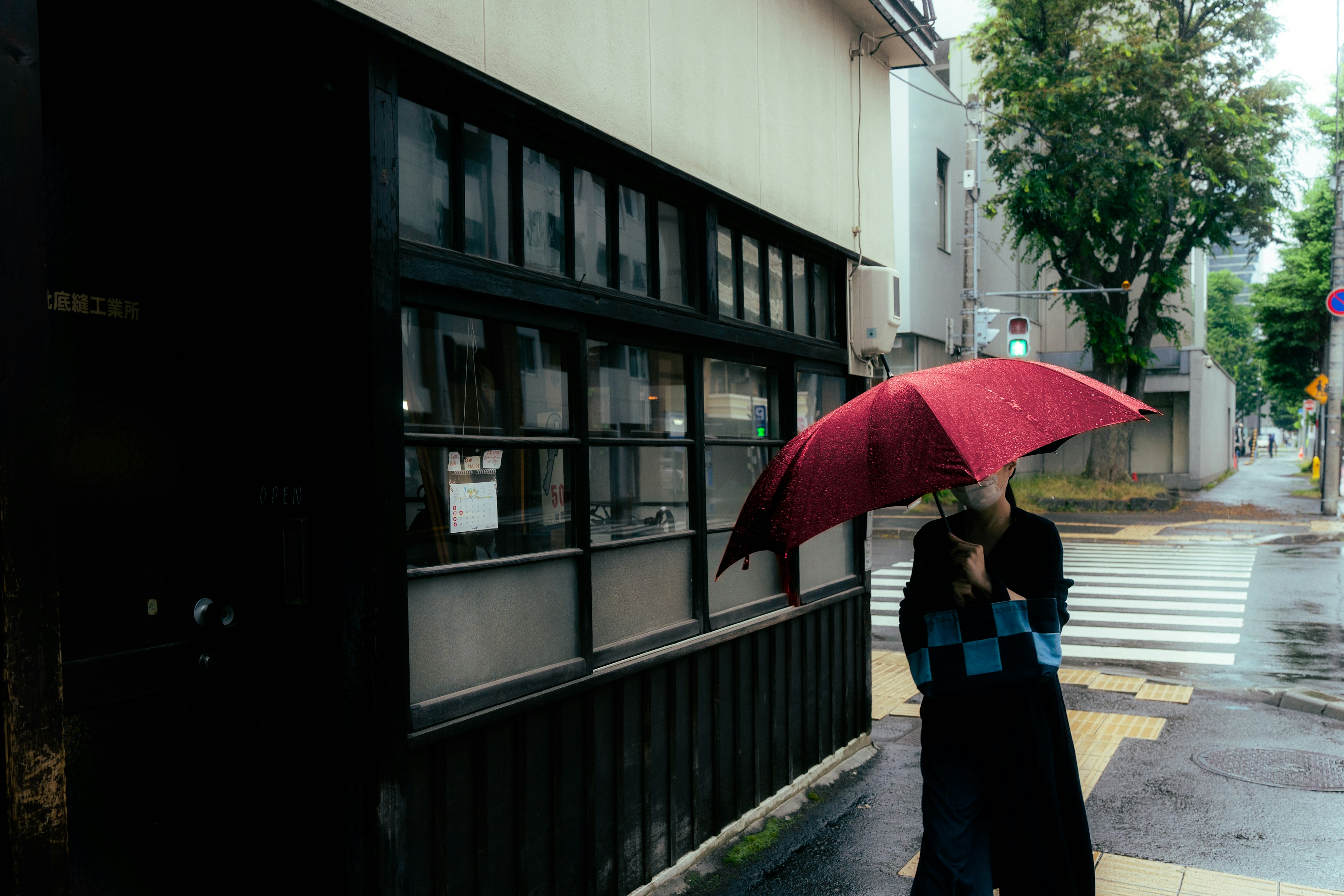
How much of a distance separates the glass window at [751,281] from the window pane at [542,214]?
162 cm

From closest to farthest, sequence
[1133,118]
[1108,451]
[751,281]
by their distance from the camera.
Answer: [751,281]
[1133,118]
[1108,451]

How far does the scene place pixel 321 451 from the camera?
3.02m

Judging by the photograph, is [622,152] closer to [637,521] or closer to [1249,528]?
[637,521]

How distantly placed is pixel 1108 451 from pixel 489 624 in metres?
26.6

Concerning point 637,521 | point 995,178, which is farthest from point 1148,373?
point 637,521

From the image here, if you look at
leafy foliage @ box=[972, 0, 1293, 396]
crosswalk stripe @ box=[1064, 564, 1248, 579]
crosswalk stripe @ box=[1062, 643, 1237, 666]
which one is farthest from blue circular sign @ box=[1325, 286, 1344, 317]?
crosswalk stripe @ box=[1062, 643, 1237, 666]

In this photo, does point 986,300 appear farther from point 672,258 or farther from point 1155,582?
point 672,258

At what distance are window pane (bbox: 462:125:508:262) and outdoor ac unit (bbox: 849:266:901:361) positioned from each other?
3.46 meters

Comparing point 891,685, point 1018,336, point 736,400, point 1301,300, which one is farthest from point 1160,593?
point 1301,300

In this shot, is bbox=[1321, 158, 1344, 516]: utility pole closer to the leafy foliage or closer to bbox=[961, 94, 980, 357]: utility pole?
the leafy foliage

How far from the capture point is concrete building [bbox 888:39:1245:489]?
2452 centimetres

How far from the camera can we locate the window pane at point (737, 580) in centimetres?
504

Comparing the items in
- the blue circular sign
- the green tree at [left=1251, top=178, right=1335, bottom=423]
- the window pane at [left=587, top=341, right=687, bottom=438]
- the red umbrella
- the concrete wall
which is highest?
the green tree at [left=1251, top=178, right=1335, bottom=423]

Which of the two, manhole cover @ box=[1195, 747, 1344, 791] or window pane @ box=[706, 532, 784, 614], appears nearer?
window pane @ box=[706, 532, 784, 614]
